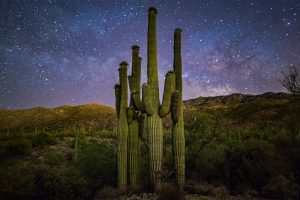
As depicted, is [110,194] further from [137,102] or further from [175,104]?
[175,104]

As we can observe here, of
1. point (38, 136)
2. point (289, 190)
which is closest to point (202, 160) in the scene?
point (289, 190)

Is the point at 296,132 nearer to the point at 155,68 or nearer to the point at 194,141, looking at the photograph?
the point at 194,141

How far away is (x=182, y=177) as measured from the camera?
11070 millimetres

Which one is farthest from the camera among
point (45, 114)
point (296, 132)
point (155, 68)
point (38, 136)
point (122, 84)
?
point (45, 114)

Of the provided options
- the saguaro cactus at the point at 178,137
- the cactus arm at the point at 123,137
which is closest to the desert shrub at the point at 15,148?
the cactus arm at the point at 123,137

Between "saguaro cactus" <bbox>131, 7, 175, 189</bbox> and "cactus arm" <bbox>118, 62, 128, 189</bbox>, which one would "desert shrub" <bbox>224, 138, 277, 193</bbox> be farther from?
"cactus arm" <bbox>118, 62, 128, 189</bbox>

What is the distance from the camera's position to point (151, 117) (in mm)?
10766

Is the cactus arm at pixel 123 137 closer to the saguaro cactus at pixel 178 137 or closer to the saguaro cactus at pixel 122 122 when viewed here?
the saguaro cactus at pixel 122 122

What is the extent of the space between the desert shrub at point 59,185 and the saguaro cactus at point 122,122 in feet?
4.87

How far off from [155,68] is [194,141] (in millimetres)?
5936

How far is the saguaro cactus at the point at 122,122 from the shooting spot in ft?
37.1

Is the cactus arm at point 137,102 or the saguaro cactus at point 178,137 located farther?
the cactus arm at point 137,102

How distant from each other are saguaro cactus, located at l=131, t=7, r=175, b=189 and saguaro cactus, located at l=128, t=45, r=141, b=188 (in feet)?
2.11

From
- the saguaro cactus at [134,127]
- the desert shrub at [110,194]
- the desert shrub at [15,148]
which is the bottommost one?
the desert shrub at [110,194]
